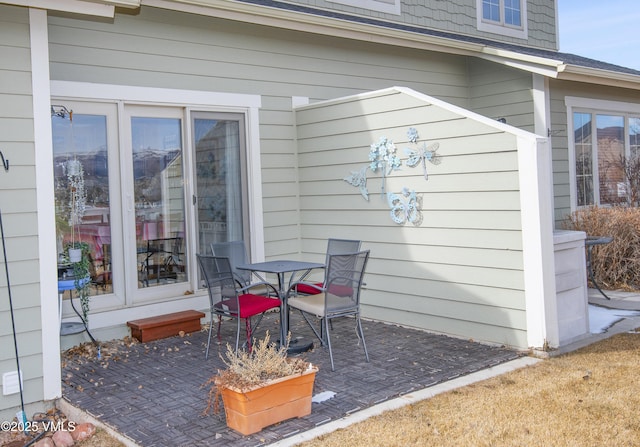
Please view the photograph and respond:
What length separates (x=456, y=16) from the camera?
10.1m

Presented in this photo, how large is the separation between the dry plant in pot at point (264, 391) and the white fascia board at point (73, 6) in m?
2.52

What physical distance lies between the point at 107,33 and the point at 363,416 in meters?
4.24

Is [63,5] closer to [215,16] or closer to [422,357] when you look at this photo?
[215,16]

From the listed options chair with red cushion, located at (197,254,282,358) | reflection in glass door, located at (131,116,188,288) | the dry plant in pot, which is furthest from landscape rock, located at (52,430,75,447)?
reflection in glass door, located at (131,116,188,288)

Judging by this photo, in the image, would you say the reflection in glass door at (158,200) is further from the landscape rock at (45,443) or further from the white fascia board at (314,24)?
the landscape rock at (45,443)

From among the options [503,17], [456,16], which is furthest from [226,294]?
[503,17]

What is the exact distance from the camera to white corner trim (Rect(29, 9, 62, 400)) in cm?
431

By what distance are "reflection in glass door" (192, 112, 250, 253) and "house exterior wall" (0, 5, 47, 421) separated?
94.5 inches

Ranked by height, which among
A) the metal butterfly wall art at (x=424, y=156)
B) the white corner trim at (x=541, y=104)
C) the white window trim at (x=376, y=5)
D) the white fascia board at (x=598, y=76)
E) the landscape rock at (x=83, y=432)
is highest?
the white window trim at (x=376, y=5)

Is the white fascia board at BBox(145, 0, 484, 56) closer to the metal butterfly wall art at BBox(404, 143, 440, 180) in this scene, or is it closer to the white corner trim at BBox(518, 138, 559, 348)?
the metal butterfly wall art at BBox(404, 143, 440, 180)

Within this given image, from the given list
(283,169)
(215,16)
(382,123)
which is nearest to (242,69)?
(215,16)

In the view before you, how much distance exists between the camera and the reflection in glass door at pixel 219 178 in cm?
666

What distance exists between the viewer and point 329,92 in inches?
300

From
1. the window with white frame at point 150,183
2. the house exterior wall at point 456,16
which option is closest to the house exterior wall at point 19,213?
the window with white frame at point 150,183
